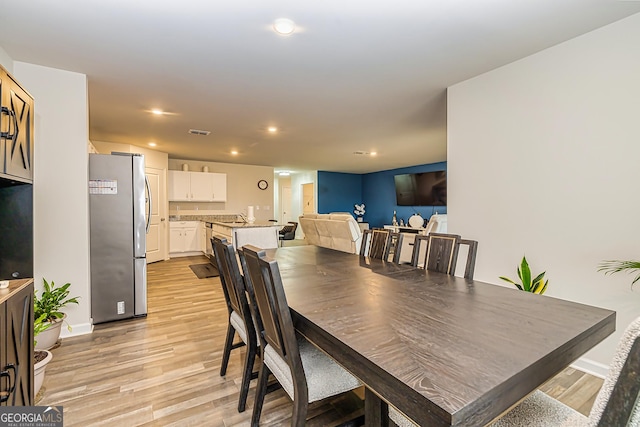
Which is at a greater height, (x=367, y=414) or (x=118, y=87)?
(x=118, y=87)

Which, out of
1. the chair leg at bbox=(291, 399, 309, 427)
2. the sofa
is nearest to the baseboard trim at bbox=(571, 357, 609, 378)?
the chair leg at bbox=(291, 399, 309, 427)

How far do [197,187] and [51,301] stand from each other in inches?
198

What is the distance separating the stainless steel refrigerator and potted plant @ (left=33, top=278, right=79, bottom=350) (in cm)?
45

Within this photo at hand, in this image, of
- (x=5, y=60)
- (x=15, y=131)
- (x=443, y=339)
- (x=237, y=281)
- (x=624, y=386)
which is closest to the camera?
(x=624, y=386)

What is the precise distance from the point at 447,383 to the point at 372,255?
204cm

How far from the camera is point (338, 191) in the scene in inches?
396

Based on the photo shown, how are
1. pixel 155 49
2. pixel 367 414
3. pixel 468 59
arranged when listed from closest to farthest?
pixel 367 414 < pixel 155 49 < pixel 468 59

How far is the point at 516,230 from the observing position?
2574mm

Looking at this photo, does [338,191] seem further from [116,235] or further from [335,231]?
[116,235]

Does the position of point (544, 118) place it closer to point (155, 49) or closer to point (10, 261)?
point (155, 49)

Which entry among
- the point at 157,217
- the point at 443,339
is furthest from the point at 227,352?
the point at 157,217

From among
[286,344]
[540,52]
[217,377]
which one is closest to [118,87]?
[217,377]

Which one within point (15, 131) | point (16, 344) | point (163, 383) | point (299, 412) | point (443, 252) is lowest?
point (163, 383)

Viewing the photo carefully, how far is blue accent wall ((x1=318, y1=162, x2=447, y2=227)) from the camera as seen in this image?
931cm
